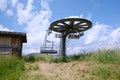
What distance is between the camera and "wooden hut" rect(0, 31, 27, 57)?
707 inches

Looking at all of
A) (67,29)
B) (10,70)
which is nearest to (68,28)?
(67,29)

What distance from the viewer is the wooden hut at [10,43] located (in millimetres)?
17964

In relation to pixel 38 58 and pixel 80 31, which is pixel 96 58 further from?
pixel 80 31

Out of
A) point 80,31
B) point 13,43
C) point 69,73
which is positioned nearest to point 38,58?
point 13,43

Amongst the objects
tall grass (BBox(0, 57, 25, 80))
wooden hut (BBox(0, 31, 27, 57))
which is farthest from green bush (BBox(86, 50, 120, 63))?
wooden hut (BBox(0, 31, 27, 57))

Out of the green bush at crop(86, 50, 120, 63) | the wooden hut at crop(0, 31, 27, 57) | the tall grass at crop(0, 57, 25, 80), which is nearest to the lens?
the tall grass at crop(0, 57, 25, 80)

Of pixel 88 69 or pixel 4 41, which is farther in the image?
pixel 4 41

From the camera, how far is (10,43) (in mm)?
18328

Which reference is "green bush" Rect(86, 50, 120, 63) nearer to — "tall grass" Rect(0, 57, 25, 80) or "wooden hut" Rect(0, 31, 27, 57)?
"tall grass" Rect(0, 57, 25, 80)

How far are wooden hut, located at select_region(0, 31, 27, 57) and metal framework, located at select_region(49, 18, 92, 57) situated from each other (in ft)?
11.4

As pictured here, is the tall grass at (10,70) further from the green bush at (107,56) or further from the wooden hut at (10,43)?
the wooden hut at (10,43)

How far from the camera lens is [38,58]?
1772 centimetres

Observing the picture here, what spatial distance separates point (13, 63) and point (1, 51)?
590 centimetres

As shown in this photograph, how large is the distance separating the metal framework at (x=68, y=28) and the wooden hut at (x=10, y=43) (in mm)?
3488
